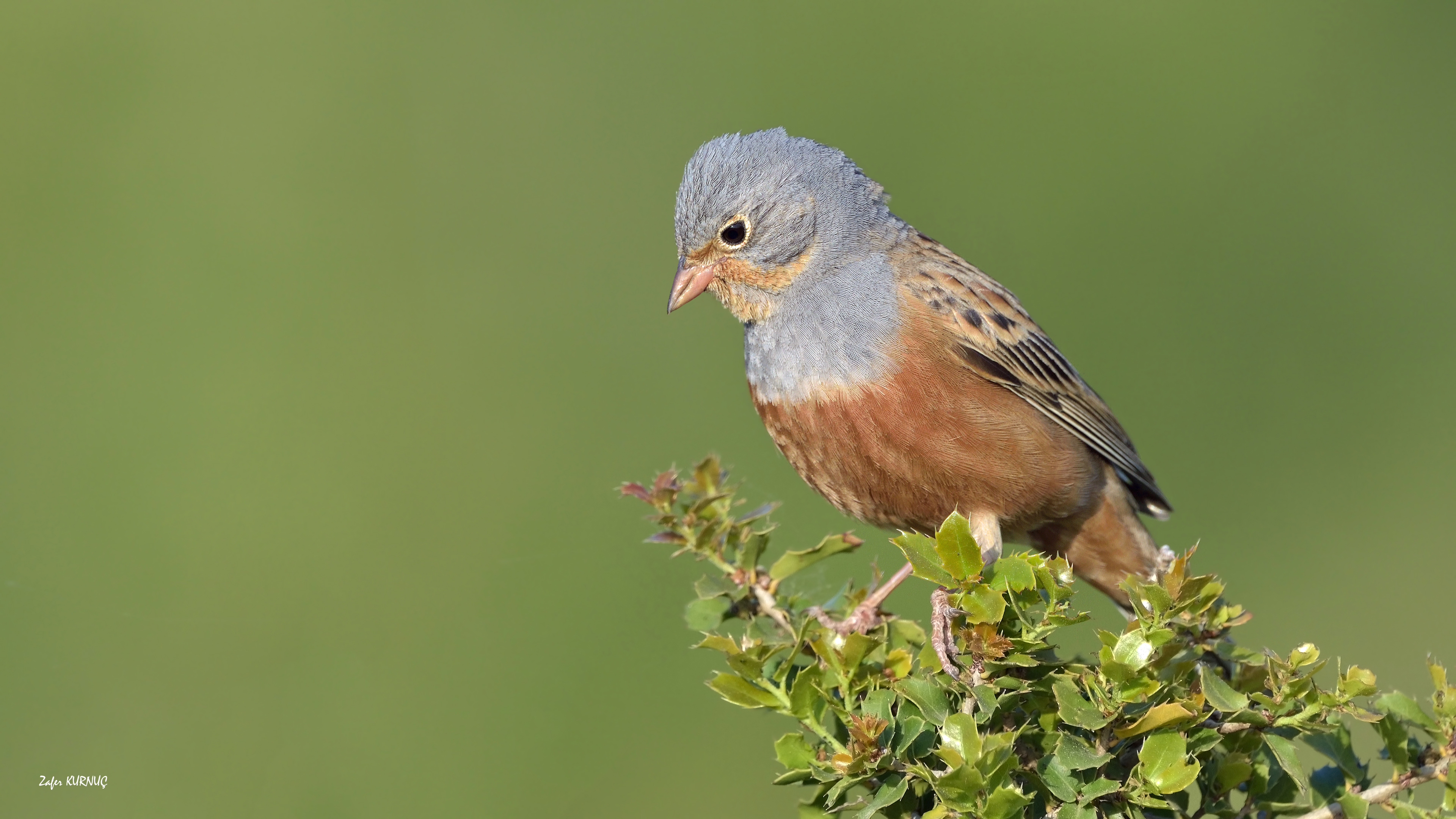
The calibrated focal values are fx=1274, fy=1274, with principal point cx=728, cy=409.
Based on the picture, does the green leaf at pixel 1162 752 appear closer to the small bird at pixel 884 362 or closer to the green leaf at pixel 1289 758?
the green leaf at pixel 1289 758

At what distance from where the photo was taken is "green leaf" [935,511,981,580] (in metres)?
2.93

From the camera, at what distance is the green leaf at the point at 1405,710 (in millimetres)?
2947

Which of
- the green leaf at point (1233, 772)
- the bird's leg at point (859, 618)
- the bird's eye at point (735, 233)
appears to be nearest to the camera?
the green leaf at point (1233, 772)

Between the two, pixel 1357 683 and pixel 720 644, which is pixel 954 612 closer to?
pixel 720 644

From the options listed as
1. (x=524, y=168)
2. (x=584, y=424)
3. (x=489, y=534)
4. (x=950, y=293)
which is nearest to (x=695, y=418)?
(x=584, y=424)

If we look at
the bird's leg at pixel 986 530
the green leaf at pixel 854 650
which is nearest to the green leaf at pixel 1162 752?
the green leaf at pixel 854 650

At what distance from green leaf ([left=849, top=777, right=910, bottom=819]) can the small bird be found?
1650 mm

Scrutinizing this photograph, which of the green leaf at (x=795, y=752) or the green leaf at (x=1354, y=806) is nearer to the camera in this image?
the green leaf at (x=1354, y=806)

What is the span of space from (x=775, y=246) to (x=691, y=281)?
35 cm

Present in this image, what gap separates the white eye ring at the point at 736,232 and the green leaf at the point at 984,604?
2.26 meters

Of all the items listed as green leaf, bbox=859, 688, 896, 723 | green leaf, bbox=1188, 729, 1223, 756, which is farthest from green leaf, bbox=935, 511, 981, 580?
green leaf, bbox=1188, 729, 1223, 756

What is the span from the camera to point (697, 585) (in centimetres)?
357

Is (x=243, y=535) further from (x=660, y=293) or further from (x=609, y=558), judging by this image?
(x=660, y=293)

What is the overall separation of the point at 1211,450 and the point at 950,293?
4715 millimetres
